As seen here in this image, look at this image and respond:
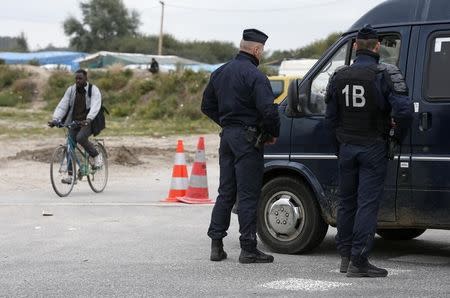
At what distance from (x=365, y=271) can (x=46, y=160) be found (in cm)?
1312

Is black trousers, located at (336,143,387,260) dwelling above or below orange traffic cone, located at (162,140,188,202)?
above

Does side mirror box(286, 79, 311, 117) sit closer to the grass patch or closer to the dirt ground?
the dirt ground

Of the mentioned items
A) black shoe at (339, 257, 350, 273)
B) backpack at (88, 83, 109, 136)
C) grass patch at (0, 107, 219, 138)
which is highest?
backpack at (88, 83, 109, 136)

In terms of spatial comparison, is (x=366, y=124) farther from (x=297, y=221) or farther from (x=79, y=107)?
(x=79, y=107)

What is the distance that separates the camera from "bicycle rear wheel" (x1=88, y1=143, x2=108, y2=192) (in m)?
15.4

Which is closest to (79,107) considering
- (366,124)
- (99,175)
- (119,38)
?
(99,175)

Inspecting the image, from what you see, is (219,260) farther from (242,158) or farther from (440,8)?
(440,8)

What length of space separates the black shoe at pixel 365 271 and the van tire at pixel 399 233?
2.14 meters

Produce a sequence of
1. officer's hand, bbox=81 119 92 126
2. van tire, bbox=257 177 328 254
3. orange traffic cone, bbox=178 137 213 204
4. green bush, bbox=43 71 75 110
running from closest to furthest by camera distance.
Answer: van tire, bbox=257 177 328 254, orange traffic cone, bbox=178 137 213 204, officer's hand, bbox=81 119 92 126, green bush, bbox=43 71 75 110

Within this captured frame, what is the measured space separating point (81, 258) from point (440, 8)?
12.9 ft

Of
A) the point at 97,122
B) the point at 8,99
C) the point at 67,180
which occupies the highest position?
the point at 97,122

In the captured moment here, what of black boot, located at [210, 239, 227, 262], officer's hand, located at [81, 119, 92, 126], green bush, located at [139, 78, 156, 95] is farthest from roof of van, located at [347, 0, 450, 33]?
green bush, located at [139, 78, 156, 95]

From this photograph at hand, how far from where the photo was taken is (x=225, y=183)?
874 cm

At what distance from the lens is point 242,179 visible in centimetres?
858
